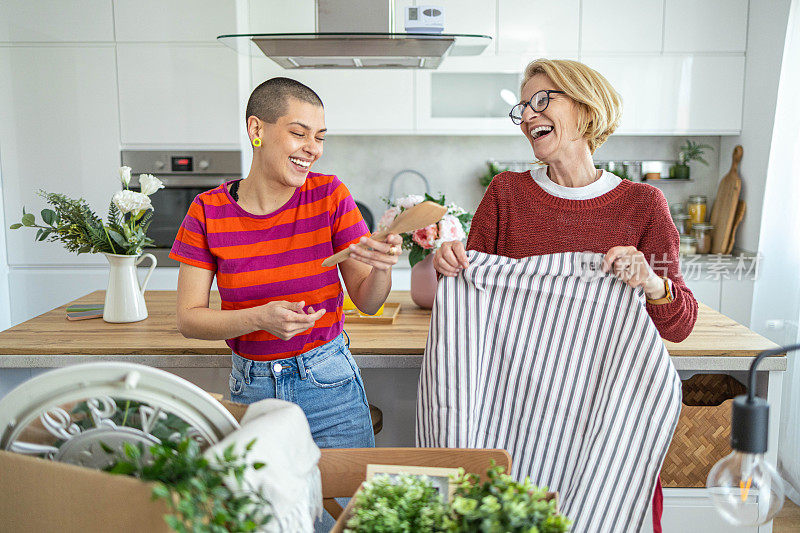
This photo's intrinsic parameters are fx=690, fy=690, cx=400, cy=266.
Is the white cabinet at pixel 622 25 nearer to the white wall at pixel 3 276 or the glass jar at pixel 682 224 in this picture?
the glass jar at pixel 682 224

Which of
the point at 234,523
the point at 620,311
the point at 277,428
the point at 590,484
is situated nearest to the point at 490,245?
the point at 620,311

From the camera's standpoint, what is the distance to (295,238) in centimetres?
141

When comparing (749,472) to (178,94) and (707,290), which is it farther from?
(178,94)

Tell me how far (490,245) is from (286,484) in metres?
0.82

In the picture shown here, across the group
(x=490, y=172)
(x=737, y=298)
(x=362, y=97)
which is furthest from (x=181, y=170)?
(x=737, y=298)

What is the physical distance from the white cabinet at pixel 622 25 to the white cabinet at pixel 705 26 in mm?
60

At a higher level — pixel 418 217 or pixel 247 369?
pixel 418 217

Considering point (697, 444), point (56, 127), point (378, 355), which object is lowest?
point (697, 444)

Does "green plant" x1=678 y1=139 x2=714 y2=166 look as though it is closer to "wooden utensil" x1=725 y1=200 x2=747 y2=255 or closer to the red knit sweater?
"wooden utensil" x1=725 y1=200 x2=747 y2=255

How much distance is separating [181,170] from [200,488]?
3.08 metres

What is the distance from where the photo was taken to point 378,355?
6.02 ft

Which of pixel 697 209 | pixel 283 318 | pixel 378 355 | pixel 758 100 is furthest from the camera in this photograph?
pixel 697 209

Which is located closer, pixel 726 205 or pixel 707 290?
pixel 707 290

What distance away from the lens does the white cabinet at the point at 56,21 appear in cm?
342
